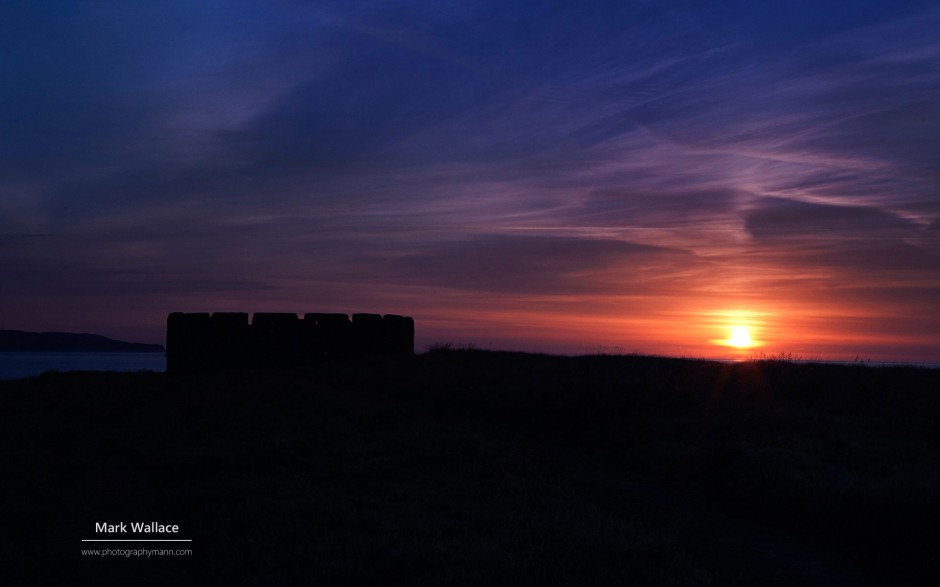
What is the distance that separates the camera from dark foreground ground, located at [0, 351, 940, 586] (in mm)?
8992

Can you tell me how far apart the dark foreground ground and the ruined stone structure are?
31.6 feet

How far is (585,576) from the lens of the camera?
26.9 ft

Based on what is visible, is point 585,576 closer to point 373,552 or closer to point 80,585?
point 373,552

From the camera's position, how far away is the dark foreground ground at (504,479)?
899 cm

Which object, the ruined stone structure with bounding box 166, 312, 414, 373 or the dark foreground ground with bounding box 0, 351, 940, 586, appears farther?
the ruined stone structure with bounding box 166, 312, 414, 373

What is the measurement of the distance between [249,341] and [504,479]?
933 inches

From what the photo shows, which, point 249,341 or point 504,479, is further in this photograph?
point 249,341

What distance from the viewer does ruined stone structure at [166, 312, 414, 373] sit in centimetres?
3425

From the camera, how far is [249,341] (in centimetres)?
3434

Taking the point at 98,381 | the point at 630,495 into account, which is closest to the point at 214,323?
the point at 98,381

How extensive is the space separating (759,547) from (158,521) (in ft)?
27.1

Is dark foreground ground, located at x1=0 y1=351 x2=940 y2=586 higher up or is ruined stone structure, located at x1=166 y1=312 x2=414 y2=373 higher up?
ruined stone structure, located at x1=166 y1=312 x2=414 y2=373

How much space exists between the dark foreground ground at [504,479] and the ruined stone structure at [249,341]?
9.62m

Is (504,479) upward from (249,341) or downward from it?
downward
